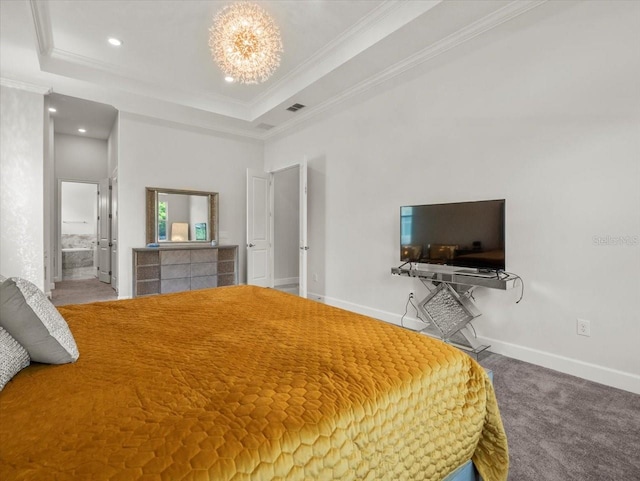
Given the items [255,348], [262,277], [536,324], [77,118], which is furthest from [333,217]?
[77,118]

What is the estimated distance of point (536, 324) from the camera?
9.18ft

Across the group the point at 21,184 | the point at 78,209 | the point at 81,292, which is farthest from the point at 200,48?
the point at 78,209

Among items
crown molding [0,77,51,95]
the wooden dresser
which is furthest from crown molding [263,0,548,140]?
crown molding [0,77,51,95]

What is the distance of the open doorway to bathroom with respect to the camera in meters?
7.78

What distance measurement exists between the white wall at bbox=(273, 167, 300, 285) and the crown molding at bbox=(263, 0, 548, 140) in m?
1.70

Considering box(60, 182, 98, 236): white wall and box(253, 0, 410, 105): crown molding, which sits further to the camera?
box(60, 182, 98, 236): white wall

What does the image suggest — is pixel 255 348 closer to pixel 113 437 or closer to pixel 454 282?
pixel 113 437

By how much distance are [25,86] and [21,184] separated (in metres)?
1.15

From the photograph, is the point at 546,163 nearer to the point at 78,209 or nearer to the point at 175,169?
the point at 175,169

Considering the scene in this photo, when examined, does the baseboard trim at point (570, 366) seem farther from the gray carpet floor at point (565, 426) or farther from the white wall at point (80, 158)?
the white wall at point (80, 158)

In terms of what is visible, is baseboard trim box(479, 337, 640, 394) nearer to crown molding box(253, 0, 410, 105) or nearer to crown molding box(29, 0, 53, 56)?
crown molding box(253, 0, 410, 105)

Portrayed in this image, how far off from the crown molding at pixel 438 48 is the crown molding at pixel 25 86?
3275 millimetres

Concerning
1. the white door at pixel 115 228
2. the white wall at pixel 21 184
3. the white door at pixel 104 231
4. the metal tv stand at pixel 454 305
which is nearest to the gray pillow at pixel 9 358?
the metal tv stand at pixel 454 305

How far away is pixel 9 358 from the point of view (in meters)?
1.00
